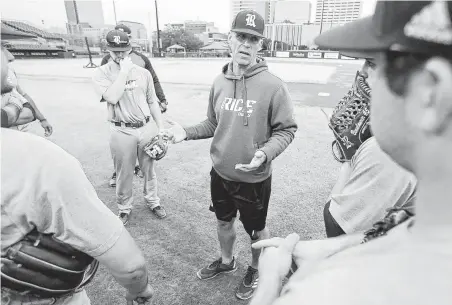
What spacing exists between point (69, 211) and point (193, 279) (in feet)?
7.00

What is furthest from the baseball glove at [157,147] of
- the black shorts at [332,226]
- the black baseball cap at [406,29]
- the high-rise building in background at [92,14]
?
the high-rise building in background at [92,14]

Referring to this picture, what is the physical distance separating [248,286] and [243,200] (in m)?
0.83

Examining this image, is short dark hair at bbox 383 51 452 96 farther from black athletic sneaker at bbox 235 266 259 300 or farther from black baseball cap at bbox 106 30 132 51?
black baseball cap at bbox 106 30 132 51

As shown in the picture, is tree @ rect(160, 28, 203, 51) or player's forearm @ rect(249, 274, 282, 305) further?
tree @ rect(160, 28, 203, 51)

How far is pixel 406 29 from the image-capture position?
58 centimetres

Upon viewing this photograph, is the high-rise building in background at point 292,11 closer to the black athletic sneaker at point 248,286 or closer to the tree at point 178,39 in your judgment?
the tree at point 178,39

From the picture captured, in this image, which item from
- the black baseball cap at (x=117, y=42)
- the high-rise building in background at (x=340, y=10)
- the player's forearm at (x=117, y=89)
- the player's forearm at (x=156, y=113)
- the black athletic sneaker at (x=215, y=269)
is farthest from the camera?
the high-rise building in background at (x=340, y=10)

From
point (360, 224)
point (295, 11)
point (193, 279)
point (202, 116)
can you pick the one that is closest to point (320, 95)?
point (202, 116)

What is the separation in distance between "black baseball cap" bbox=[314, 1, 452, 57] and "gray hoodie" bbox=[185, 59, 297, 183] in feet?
5.85

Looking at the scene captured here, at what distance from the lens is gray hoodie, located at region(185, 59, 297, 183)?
2.54 m

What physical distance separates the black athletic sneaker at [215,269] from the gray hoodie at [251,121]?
963mm

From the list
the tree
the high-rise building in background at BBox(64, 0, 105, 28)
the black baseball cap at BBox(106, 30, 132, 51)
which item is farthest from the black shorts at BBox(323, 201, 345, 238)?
the high-rise building in background at BBox(64, 0, 105, 28)

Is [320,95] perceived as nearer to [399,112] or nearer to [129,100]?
[129,100]

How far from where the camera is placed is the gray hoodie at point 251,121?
2535mm
